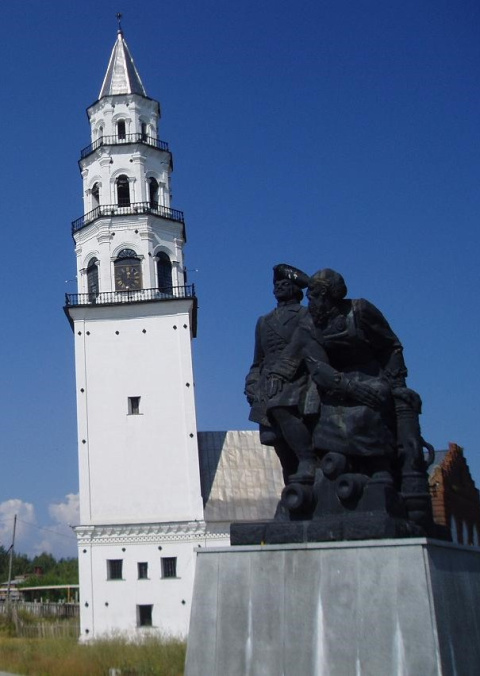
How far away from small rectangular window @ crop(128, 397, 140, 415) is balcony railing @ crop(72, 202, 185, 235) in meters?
7.94

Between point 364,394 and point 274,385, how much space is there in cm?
92

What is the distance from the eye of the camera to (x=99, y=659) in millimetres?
21000

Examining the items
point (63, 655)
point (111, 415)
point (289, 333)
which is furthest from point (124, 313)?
point (289, 333)

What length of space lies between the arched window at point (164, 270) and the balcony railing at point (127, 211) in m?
1.72

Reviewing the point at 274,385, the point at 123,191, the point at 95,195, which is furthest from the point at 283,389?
the point at 95,195

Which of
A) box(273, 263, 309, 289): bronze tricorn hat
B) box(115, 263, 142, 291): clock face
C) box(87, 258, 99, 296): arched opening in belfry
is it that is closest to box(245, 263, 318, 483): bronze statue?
box(273, 263, 309, 289): bronze tricorn hat

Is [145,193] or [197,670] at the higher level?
[145,193]

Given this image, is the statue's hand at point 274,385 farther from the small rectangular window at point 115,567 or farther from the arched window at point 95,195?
the arched window at point 95,195

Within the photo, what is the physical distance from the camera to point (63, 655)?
74.8 ft

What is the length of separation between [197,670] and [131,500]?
28.6 m

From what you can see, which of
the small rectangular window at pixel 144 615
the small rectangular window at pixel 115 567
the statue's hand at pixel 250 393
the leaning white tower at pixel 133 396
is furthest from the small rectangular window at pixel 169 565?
the statue's hand at pixel 250 393

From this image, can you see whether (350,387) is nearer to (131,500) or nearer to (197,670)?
(197,670)

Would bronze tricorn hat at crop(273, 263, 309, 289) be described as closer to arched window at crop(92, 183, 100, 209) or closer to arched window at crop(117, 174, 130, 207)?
arched window at crop(117, 174, 130, 207)

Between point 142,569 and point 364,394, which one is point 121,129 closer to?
point 142,569
